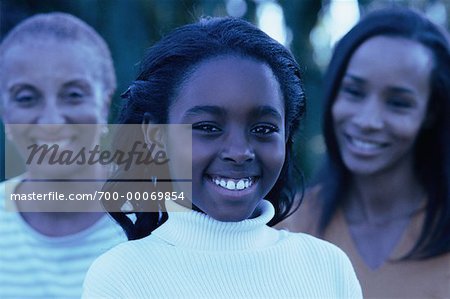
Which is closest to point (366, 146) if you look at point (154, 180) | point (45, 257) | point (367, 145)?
point (367, 145)

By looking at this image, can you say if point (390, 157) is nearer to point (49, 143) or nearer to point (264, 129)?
point (264, 129)

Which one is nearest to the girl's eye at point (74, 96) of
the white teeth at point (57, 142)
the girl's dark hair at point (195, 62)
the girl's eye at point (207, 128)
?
the white teeth at point (57, 142)

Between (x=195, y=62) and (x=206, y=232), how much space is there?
0.38 metres

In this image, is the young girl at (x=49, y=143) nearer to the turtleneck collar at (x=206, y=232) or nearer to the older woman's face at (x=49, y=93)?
the older woman's face at (x=49, y=93)

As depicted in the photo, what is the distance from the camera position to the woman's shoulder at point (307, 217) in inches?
103

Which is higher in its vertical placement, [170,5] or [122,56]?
[170,5]

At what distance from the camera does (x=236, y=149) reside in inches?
59.2

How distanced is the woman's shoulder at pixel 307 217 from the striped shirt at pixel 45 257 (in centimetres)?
66

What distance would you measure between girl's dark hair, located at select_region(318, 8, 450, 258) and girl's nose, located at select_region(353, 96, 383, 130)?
15 centimetres

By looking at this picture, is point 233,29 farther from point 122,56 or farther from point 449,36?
point 122,56

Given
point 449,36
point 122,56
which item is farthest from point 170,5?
point 449,36

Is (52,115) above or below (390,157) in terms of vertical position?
above

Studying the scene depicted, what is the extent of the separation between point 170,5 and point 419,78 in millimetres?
2368

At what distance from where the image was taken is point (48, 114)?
2.30 meters
